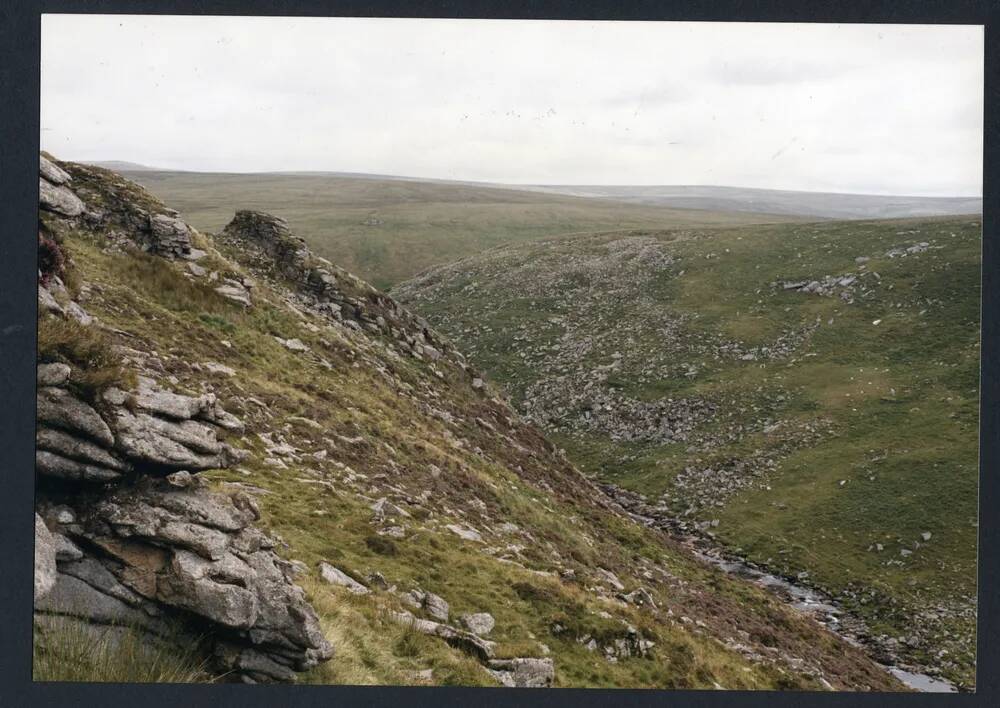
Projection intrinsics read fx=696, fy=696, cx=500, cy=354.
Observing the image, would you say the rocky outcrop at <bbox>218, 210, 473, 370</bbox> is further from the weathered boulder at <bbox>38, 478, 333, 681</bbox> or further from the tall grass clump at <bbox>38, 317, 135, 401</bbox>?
the weathered boulder at <bbox>38, 478, 333, 681</bbox>

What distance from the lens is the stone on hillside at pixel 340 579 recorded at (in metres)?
12.6

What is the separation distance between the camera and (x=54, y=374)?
11367mm

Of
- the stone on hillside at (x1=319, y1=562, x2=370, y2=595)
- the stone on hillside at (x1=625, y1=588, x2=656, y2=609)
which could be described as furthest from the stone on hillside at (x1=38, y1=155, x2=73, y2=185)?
the stone on hillside at (x1=625, y1=588, x2=656, y2=609)

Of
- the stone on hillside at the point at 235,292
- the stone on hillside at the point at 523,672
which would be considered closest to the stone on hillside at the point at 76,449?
the stone on hillside at the point at 523,672

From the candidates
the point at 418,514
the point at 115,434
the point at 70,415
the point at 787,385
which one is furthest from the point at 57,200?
the point at 787,385

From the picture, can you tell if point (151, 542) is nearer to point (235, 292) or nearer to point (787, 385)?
point (235, 292)

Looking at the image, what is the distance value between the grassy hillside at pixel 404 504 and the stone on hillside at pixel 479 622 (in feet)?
0.68

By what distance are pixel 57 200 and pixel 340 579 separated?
11.7 m

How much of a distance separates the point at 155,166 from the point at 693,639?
2814 centimetres

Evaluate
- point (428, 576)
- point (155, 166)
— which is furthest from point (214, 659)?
point (155, 166)

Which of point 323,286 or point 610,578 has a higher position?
point 323,286

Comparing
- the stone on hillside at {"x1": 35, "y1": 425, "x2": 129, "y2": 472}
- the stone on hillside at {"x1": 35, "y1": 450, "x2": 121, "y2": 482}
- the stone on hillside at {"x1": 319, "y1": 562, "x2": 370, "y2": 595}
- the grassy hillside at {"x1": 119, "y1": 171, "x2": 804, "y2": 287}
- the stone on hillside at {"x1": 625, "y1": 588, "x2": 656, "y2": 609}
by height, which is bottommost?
the stone on hillside at {"x1": 625, "y1": 588, "x2": 656, "y2": 609}

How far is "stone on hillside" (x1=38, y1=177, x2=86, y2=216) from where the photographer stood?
15302mm

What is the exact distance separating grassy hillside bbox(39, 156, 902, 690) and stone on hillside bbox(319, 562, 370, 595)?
0.43 ft
